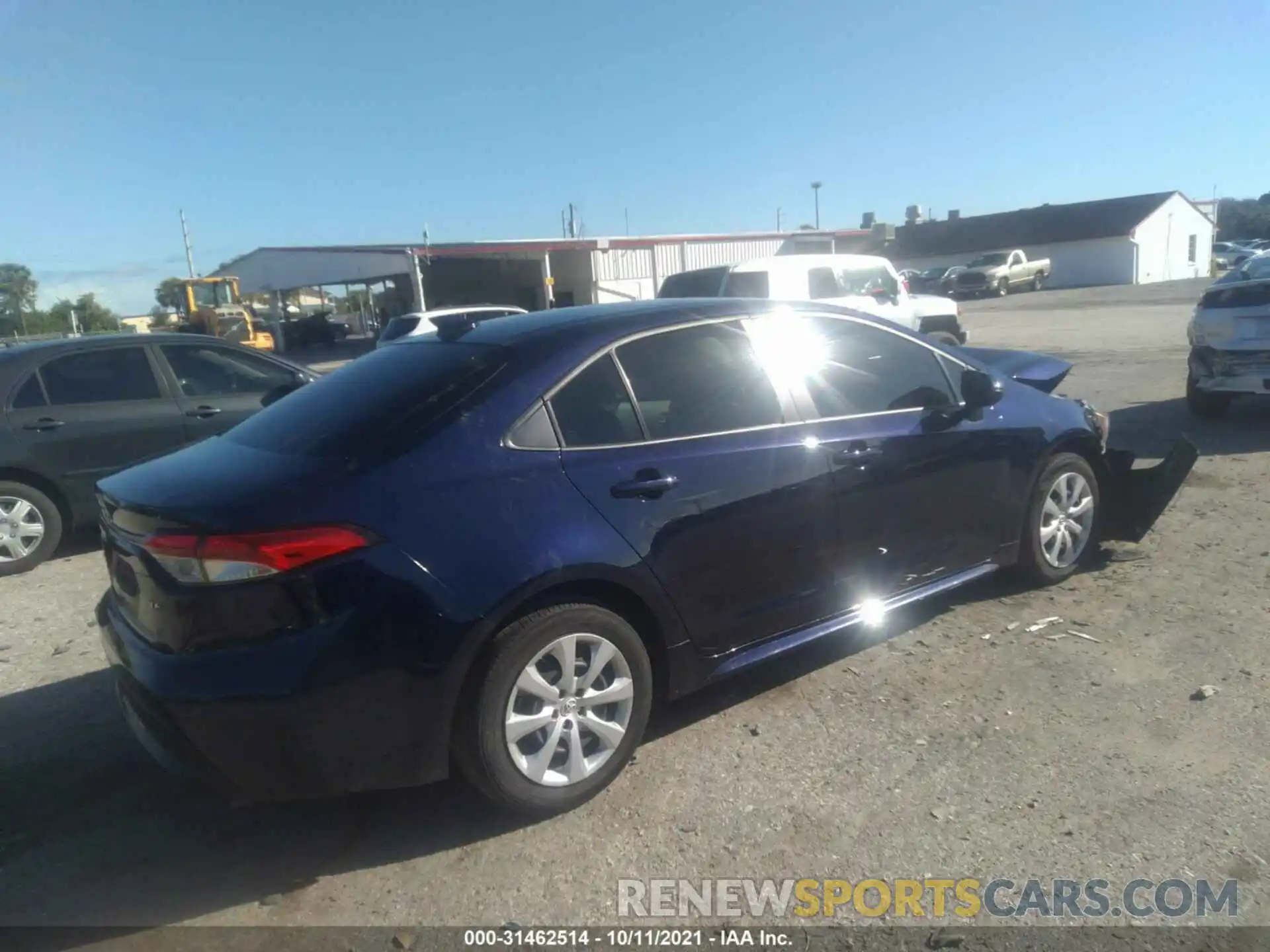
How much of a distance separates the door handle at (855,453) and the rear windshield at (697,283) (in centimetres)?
918

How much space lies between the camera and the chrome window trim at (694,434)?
132 inches

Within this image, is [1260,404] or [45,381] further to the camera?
[1260,404]

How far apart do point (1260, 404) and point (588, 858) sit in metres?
10.3

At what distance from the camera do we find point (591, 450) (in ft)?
11.1

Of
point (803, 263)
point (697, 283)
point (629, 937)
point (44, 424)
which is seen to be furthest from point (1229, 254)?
point (629, 937)

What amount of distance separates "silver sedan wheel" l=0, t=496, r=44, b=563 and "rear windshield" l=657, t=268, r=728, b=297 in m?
8.75

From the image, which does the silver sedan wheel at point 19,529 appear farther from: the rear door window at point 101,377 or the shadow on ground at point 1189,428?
the shadow on ground at point 1189,428

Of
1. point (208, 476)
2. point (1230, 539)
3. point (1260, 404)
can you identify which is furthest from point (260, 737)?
point (1260, 404)

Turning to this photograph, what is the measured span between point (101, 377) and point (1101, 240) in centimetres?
5045

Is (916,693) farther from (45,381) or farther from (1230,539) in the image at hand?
(45,381)

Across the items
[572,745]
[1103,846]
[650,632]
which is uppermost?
[650,632]

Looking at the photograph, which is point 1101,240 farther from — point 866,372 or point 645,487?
point 645,487

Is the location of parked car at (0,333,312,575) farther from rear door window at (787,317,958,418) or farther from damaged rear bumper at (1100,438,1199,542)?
damaged rear bumper at (1100,438,1199,542)

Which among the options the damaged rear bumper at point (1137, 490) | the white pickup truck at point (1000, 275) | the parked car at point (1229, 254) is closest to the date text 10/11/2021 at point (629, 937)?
the damaged rear bumper at point (1137, 490)
